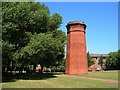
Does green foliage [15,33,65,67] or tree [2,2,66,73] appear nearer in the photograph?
tree [2,2,66,73]

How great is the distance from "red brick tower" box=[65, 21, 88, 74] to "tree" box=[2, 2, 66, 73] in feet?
50.6

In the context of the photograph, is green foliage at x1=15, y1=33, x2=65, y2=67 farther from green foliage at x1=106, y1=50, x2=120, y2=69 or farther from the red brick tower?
green foliage at x1=106, y1=50, x2=120, y2=69

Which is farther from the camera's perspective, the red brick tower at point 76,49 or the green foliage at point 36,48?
the red brick tower at point 76,49

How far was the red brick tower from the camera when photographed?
145 feet

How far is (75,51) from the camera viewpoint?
145ft

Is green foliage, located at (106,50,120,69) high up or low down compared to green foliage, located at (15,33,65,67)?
down

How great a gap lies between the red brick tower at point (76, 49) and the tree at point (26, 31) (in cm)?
1542

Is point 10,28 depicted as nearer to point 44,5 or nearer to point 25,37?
point 25,37

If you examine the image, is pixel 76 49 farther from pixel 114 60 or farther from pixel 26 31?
pixel 114 60

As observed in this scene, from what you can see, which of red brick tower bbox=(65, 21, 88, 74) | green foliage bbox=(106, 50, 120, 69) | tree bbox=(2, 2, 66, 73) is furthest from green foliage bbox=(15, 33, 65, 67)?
green foliage bbox=(106, 50, 120, 69)

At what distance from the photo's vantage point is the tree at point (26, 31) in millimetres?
23562

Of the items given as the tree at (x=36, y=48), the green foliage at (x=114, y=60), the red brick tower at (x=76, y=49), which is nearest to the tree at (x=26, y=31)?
the tree at (x=36, y=48)

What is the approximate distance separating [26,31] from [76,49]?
18113 millimetres

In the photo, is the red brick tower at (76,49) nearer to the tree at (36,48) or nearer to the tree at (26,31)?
the tree at (26,31)
